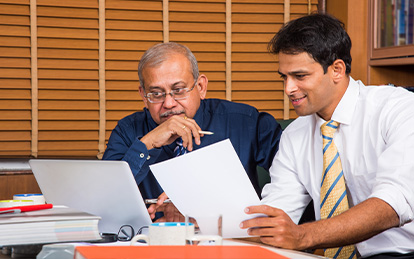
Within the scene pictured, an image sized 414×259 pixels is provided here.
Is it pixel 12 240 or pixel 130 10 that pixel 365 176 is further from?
pixel 130 10

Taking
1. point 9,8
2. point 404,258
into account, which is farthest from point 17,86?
point 404,258

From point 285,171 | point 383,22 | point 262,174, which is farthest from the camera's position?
point 383,22

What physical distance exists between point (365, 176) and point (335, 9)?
1.84m

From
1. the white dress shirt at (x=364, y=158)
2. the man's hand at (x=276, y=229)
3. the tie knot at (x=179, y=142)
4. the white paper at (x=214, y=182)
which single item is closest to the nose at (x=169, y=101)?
the tie knot at (x=179, y=142)

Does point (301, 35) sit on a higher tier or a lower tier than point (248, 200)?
higher

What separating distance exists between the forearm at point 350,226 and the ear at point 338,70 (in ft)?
1.64

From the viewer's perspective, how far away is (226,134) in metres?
2.19

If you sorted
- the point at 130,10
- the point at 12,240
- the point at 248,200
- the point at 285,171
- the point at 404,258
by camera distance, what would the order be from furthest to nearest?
the point at 130,10, the point at 285,171, the point at 404,258, the point at 248,200, the point at 12,240

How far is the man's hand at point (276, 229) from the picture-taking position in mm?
1324

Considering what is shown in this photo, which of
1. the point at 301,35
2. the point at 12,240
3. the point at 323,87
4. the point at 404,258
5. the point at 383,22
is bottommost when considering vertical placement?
the point at 404,258

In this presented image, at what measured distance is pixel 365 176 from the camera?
1.66m

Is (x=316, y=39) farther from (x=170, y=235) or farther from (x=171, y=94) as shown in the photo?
(x=170, y=235)

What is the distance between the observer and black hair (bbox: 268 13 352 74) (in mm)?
1719

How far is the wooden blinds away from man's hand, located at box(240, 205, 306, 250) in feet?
5.93
